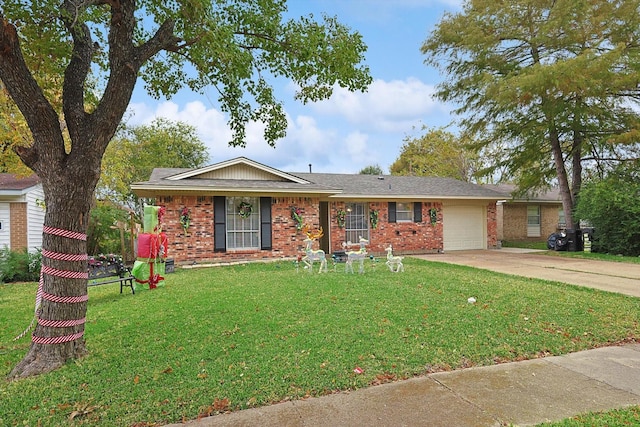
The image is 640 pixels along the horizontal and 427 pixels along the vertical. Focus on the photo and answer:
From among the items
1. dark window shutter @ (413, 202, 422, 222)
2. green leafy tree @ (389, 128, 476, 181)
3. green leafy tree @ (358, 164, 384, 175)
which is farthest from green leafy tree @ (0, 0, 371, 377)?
green leafy tree @ (358, 164, 384, 175)

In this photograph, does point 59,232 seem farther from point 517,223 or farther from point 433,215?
point 517,223

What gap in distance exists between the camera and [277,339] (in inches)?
183

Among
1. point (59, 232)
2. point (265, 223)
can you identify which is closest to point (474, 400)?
point (59, 232)

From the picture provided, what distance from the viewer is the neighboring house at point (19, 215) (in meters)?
11.9

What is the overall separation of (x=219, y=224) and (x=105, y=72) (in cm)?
680

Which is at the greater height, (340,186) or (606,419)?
(340,186)

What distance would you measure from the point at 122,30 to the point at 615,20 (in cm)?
1851

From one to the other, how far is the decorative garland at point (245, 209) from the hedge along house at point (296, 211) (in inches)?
1.4

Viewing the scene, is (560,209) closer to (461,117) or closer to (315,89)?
(461,117)

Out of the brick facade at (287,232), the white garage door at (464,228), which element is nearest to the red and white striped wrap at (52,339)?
the brick facade at (287,232)

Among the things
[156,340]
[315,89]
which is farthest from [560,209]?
[156,340]

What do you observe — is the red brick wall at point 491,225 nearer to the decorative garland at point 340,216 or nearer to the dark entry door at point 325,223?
the decorative garland at point 340,216

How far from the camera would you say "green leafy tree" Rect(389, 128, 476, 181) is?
103 feet

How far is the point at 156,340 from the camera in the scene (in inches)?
187
